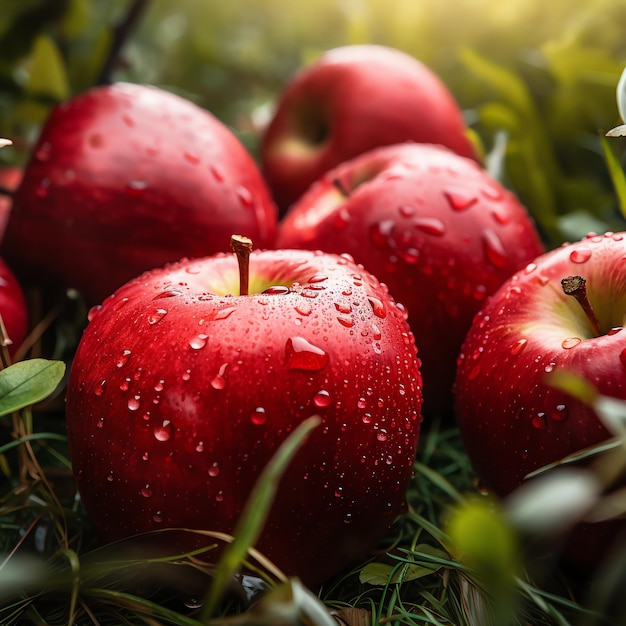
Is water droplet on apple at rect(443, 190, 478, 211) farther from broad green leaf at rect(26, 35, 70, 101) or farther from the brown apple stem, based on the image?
broad green leaf at rect(26, 35, 70, 101)

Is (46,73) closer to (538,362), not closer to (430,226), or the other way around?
(430,226)

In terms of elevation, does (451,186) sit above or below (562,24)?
below

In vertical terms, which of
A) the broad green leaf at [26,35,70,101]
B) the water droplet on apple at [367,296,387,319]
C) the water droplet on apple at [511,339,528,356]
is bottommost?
the water droplet on apple at [511,339,528,356]

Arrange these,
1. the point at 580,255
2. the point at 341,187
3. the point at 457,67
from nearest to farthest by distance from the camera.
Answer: the point at 580,255
the point at 341,187
the point at 457,67

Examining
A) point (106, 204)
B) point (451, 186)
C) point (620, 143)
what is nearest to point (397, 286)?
point (451, 186)

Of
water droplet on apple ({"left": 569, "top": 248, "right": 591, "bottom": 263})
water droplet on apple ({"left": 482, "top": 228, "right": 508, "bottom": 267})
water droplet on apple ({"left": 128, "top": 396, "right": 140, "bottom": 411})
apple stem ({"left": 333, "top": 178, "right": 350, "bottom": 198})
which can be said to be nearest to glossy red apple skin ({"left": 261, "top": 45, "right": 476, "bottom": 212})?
apple stem ({"left": 333, "top": 178, "right": 350, "bottom": 198})

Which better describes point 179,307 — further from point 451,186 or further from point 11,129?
point 11,129

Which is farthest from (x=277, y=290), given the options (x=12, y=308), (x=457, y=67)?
(x=457, y=67)
